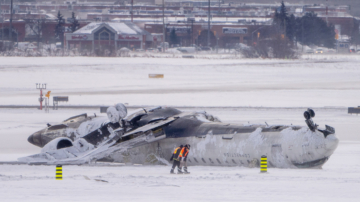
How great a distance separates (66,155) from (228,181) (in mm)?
7142

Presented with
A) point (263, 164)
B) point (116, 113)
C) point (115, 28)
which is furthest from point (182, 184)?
point (115, 28)

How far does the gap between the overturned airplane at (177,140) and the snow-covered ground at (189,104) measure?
0.42 meters

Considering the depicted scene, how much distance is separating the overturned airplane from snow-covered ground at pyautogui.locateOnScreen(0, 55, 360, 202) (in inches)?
16.5

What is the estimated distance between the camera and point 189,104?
41312 millimetres

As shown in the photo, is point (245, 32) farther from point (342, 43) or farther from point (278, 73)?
Answer: point (278, 73)

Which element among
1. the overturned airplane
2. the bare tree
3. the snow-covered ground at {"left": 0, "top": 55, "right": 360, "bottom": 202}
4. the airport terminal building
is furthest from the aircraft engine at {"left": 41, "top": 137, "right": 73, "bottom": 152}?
the bare tree

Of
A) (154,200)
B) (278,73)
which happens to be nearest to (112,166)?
(154,200)

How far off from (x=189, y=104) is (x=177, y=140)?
2284 centimetres

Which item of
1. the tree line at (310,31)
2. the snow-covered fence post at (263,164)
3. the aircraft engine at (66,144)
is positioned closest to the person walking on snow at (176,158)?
the snow-covered fence post at (263,164)

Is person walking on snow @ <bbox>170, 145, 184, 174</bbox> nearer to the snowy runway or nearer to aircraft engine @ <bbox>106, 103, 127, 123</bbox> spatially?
the snowy runway

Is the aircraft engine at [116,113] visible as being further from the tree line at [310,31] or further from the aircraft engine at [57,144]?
the tree line at [310,31]

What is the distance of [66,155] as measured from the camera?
19766mm

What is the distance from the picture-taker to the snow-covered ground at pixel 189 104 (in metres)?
13.9

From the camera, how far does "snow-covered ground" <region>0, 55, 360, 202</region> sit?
13883mm
